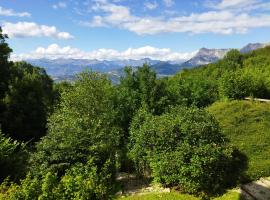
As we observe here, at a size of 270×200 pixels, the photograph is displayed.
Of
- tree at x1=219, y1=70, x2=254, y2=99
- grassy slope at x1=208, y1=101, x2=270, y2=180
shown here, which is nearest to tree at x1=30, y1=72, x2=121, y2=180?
grassy slope at x1=208, y1=101, x2=270, y2=180

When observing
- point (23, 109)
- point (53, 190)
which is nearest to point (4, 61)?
point (23, 109)

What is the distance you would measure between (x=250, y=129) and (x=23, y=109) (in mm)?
22207

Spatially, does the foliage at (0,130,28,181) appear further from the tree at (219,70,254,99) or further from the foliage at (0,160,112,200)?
the tree at (219,70,254,99)

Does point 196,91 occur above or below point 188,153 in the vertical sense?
above

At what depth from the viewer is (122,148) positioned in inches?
1309

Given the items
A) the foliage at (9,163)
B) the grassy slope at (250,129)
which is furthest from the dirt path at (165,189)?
the foliage at (9,163)

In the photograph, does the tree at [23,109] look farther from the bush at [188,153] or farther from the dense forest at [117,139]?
the bush at [188,153]

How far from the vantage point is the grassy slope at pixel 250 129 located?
2870 cm

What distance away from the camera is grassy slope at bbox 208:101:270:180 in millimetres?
28703

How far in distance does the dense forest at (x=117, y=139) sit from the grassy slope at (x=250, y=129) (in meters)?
0.09

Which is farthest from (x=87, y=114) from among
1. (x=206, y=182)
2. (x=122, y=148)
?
(x=206, y=182)

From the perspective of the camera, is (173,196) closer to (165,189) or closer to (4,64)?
(165,189)

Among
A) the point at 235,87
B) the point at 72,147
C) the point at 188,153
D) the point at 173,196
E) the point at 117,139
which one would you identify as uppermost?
the point at 235,87

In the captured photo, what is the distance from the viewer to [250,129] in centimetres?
3606
